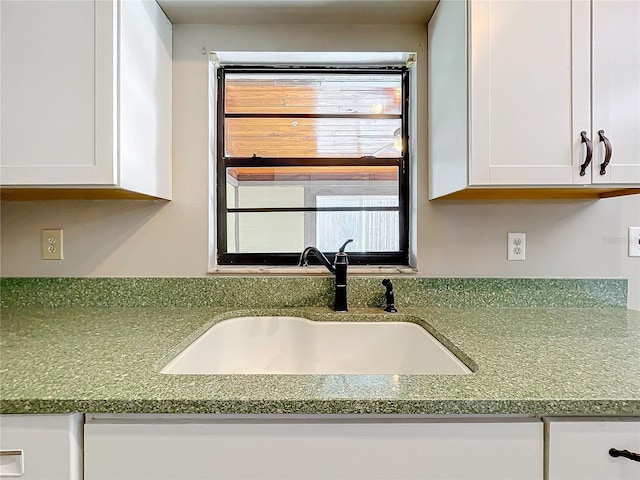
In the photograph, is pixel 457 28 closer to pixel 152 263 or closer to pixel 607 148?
pixel 607 148

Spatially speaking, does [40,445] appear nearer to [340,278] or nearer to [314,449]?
[314,449]

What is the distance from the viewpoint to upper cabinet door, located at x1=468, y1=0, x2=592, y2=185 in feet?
3.34

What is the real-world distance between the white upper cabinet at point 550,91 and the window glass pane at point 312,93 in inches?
20.8

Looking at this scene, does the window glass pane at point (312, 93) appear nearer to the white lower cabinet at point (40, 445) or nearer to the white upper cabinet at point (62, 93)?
the white upper cabinet at point (62, 93)

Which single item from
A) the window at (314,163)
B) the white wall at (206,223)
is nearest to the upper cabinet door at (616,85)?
the white wall at (206,223)

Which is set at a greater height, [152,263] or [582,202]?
[582,202]

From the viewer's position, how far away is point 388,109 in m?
1.53

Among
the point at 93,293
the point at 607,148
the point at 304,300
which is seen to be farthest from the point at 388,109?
the point at 93,293

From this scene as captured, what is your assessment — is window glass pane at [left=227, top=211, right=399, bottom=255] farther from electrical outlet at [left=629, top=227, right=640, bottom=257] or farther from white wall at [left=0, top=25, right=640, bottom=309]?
electrical outlet at [left=629, top=227, right=640, bottom=257]

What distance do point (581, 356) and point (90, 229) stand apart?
1.66 meters

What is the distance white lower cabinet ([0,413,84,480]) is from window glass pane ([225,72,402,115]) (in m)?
1.27

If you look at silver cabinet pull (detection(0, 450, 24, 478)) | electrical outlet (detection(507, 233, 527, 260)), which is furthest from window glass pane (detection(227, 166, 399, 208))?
silver cabinet pull (detection(0, 450, 24, 478))

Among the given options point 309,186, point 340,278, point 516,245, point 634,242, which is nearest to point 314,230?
point 309,186

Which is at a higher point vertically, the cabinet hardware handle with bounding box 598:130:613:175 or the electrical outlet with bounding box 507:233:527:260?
the cabinet hardware handle with bounding box 598:130:613:175
